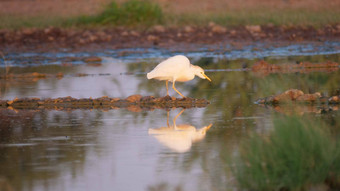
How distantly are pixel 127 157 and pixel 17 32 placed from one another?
873 inches

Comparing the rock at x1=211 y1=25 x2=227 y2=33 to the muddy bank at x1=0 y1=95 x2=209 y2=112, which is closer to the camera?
the muddy bank at x1=0 y1=95 x2=209 y2=112

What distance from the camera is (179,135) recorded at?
9.32m

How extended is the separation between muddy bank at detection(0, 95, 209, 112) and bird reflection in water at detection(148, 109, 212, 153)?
206 centimetres

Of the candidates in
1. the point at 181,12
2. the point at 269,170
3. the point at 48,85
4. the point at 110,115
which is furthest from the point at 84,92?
the point at 181,12

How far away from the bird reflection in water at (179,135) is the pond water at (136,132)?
0.5 inches

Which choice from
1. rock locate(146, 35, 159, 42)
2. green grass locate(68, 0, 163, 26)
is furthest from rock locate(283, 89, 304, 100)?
green grass locate(68, 0, 163, 26)

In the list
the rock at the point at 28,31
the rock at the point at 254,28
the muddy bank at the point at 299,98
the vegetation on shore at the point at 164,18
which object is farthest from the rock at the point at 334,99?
the rock at the point at 28,31

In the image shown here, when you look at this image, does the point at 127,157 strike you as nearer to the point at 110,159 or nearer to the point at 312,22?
the point at 110,159

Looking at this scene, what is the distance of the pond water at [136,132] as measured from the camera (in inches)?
283

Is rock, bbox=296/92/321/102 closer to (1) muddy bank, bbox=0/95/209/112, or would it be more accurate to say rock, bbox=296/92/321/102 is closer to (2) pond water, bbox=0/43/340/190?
(2) pond water, bbox=0/43/340/190

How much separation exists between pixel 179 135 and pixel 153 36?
18.8 metres

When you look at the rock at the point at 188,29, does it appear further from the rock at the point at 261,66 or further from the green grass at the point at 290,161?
the green grass at the point at 290,161

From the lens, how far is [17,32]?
29297 millimetres

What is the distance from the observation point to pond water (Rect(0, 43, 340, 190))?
718cm
